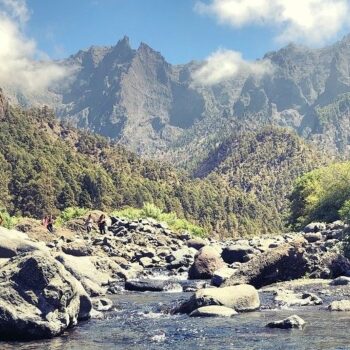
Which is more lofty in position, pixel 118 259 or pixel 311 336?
pixel 118 259

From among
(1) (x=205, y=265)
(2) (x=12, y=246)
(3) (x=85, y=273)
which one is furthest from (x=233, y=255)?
(2) (x=12, y=246)

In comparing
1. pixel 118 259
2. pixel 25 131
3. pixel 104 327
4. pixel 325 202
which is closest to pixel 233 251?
pixel 118 259

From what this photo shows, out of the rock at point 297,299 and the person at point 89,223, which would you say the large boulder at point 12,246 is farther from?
the person at point 89,223

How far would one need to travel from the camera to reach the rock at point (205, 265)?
36.3 meters

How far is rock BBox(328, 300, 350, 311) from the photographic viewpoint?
22594mm

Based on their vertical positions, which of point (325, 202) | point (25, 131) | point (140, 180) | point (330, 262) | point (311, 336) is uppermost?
point (25, 131)

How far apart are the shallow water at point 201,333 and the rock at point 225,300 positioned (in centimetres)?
59

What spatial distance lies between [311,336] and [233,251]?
79.0 feet

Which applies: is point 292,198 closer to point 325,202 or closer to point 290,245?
point 325,202

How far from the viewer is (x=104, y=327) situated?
20.8 m

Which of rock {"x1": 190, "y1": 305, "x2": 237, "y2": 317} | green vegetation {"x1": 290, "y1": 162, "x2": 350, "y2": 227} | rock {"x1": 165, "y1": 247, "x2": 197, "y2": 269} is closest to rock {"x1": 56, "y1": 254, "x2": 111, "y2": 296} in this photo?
rock {"x1": 190, "y1": 305, "x2": 237, "y2": 317}

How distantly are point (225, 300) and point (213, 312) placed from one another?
122 centimetres

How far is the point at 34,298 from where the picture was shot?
61.4 ft

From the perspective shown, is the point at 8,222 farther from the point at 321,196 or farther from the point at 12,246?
the point at 321,196
